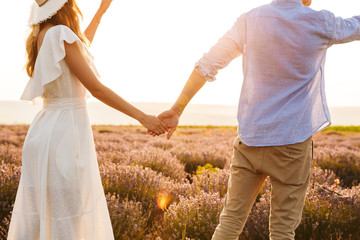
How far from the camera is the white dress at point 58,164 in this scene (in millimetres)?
1877

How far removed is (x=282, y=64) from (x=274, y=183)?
714mm

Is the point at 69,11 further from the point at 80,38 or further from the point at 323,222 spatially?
the point at 323,222

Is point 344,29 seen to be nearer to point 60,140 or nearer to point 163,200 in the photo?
point 60,140

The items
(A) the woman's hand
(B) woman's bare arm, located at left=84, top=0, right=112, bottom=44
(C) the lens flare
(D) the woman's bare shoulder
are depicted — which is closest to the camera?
(D) the woman's bare shoulder

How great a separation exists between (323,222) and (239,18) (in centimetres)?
227

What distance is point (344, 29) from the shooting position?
1.83 meters

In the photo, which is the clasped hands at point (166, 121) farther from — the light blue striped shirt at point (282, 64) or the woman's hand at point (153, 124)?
the light blue striped shirt at point (282, 64)

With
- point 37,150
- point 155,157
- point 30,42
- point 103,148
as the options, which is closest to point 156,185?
point 155,157

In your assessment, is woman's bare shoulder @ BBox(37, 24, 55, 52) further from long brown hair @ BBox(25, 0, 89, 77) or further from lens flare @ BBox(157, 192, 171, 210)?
lens flare @ BBox(157, 192, 171, 210)

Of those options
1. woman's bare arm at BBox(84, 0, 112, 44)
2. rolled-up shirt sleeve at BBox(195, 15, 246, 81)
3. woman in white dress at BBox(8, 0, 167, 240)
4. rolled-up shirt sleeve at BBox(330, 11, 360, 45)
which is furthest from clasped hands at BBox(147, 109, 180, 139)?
rolled-up shirt sleeve at BBox(330, 11, 360, 45)

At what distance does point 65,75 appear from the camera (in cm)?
193

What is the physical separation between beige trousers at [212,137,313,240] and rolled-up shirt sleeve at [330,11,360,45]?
2.07 feet

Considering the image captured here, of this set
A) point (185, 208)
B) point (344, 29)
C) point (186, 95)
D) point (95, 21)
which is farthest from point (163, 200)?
point (344, 29)

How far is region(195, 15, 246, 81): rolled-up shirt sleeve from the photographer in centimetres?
186
